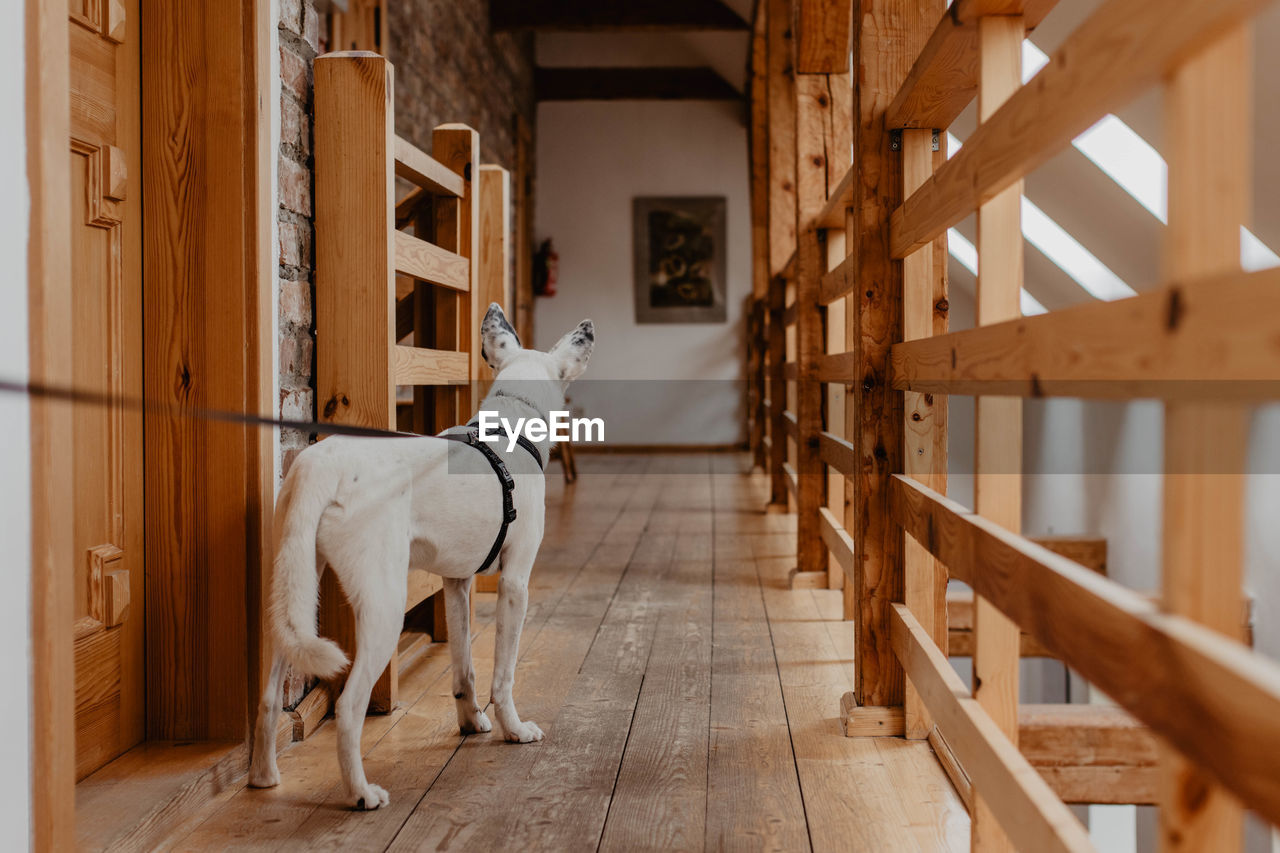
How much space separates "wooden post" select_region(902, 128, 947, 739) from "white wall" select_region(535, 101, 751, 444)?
286 inches

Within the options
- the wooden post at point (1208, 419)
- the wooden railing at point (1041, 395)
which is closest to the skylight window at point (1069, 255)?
the wooden railing at point (1041, 395)

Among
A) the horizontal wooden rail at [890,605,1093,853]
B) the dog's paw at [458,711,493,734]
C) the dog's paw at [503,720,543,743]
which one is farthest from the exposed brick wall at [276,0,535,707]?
the horizontal wooden rail at [890,605,1093,853]

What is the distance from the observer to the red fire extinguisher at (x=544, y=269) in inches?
350

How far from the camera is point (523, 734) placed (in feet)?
6.07

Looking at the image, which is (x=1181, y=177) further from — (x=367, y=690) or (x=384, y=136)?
(x=384, y=136)

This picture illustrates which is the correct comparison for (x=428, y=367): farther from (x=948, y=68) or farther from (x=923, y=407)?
(x=948, y=68)

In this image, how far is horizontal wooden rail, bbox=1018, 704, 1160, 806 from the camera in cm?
256

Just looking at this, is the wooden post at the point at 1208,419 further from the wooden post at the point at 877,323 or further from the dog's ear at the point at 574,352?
the dog's ear at the point at 574,352

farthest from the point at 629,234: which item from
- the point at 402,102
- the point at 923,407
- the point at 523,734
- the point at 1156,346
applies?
the point at 1156,346

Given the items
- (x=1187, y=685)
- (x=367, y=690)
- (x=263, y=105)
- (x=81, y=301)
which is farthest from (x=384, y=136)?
(x=1187, y=685)

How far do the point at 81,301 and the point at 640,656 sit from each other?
4.78 feet

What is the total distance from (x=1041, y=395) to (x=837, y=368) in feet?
5.65

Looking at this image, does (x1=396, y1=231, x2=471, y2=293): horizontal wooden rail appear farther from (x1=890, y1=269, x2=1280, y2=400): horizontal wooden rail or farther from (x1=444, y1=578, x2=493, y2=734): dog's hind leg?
(x1=890, y1=269, x2=1280, y2=400): horizontal wooden rail

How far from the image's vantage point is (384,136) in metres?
1.99
